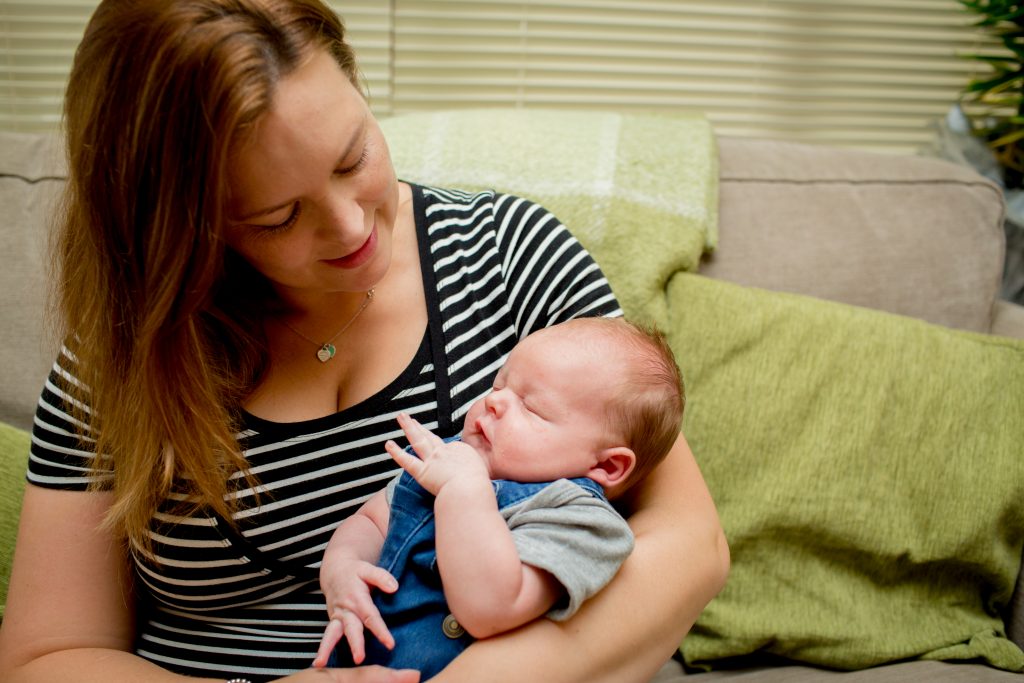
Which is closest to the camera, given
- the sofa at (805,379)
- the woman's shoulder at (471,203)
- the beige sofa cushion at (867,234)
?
the woman's shoulder at (471,203)

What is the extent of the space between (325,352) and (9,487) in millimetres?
622

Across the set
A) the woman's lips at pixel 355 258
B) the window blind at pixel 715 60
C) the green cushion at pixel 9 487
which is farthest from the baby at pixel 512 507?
the window blind at pixel 715 60

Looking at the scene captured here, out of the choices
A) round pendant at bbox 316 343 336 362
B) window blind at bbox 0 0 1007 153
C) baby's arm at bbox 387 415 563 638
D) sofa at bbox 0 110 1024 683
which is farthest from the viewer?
window blind at bbox 0 0 1007 153

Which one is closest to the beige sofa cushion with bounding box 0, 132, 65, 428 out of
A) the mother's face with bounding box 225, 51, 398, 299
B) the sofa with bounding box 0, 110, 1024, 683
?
the sofa with bounding box 0, 110, 1024, 683

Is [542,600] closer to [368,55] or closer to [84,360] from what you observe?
[84,360]

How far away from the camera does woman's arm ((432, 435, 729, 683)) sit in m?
0.90

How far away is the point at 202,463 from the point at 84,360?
0.22 meters

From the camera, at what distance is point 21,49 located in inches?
87.8

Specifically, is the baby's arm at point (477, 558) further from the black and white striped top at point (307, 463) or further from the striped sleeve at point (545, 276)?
the striped sleeve at point (545, 276)

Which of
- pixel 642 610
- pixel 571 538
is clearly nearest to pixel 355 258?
pixel 571 538

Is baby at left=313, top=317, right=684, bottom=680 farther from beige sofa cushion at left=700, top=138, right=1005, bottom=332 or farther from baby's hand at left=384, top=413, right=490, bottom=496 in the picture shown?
beige sofa cushion at left=700, top=138, right=1005, bottom=332

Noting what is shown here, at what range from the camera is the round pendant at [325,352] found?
1.15 meters

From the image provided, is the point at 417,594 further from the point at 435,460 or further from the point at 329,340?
the point at 329,340

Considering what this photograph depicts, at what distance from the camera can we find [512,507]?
3.12ft
